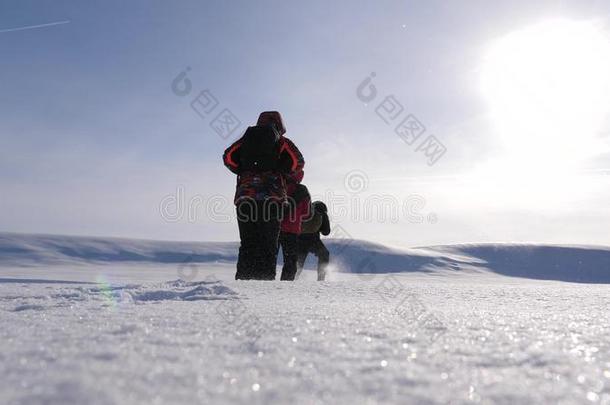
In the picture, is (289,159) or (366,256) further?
(366,256)

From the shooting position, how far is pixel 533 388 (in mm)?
503

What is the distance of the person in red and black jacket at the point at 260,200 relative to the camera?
304 centimetres

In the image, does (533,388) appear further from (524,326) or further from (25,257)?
(25,257)

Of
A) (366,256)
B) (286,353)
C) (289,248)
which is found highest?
(366,256)

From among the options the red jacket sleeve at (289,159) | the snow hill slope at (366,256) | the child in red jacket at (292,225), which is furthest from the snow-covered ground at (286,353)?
the snow hill slope at (366,256)

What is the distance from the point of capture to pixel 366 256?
10.7 meters

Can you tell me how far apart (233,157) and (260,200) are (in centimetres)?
41

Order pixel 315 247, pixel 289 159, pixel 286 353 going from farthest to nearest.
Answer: pixel 315 247, pixel 289 159, pixel 286 353

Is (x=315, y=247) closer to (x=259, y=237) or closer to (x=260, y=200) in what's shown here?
(x=259, y=237)

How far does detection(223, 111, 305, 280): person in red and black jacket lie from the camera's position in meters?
3.04

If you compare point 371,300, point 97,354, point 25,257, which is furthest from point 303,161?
point 25,257

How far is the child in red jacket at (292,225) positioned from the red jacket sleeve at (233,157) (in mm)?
487

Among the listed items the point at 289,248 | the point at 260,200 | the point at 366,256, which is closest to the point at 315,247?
the point at 289,248

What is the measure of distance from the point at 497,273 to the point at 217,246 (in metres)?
6.78
